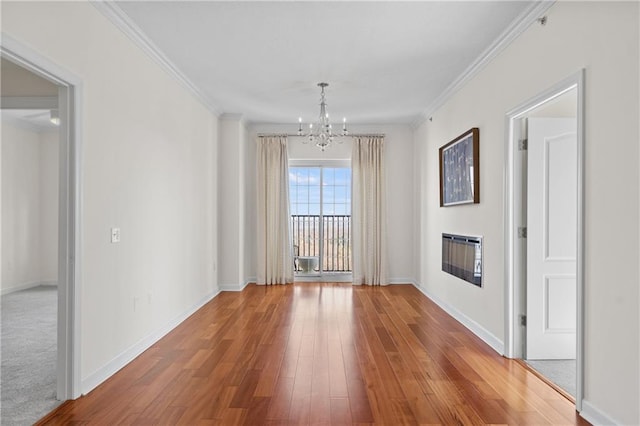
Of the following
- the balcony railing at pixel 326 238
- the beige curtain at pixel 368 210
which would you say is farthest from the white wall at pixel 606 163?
the balcony railing at pixel 326 238

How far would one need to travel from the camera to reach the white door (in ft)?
11.5

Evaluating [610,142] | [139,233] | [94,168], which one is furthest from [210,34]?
[610,142]

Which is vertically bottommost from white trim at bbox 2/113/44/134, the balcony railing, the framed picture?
the balcony railing

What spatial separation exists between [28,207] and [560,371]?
7954 millimetres

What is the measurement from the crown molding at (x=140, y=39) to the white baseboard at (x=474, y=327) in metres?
4.09

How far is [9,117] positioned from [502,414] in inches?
307

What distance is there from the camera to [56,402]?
2.69m

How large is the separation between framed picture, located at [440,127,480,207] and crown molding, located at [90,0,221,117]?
10.5 feet

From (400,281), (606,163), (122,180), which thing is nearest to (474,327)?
(606,163)

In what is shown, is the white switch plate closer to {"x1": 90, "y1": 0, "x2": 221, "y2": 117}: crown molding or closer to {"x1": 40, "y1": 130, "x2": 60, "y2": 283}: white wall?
{"x1": 90, "y1": 0, "x2": 221, "y2": 117}: crown molding

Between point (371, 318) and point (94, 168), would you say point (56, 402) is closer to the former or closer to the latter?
point (94, 168)

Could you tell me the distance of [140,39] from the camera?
364cm

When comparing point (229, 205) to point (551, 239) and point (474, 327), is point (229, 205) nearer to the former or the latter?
point (474, 327)

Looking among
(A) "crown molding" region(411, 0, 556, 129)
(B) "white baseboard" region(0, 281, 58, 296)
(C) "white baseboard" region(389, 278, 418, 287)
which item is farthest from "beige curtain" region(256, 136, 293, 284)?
(B) "white baseboard" region(0, 281, 58, 296)
